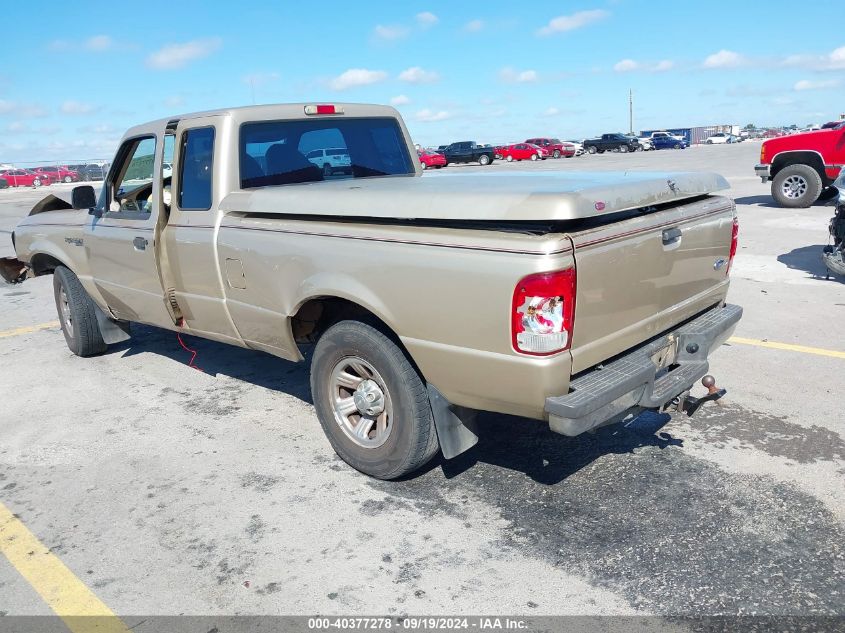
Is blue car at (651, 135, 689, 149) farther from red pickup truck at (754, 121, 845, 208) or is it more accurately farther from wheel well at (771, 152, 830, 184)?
wheel well at (771, 152, 830, 184)

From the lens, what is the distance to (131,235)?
505 cm

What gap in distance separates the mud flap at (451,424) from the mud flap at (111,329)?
12.8ft

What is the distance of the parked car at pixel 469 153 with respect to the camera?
1790 inches

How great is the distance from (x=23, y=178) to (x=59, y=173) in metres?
2.05

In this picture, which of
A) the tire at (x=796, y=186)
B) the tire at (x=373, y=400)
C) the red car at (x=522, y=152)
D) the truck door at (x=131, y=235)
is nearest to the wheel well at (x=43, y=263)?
the truck door at (x=131, y=235)

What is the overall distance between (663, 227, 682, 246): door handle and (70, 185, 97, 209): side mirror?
167 inches

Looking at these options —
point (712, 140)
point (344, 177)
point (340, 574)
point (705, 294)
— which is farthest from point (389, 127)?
point (712, 140)

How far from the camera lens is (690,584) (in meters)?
2.90

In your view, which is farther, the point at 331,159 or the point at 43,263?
the point at 43,263

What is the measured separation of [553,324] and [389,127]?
3.21 metres

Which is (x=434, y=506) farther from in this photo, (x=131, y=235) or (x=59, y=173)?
(x=59, y=173)

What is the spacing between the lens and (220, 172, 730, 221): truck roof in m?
2.97

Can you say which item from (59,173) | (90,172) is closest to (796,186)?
(90,172)

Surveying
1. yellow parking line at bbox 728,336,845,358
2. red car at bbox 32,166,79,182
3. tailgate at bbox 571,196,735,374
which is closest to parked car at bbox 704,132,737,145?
red car at bbox 32,166,79,182
